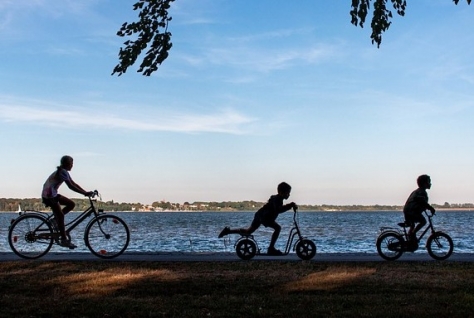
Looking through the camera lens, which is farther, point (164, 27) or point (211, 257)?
point (211, 257)

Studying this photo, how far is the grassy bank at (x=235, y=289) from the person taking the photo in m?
6.84

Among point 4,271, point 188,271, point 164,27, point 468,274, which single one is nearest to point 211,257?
point 188,271

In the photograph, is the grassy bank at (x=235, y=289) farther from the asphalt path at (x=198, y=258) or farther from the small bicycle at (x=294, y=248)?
the small bicycle at (x=294, y=248)

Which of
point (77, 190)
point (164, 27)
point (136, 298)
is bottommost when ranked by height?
point (136, 298)

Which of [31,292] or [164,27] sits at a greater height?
[164,27]

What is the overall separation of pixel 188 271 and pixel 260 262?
1.75 meters

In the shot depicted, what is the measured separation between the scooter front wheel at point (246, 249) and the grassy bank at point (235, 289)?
1070 mm

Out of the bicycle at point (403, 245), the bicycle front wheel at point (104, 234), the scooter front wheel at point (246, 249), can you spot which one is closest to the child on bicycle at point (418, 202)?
the bicycle at point (403, 245)

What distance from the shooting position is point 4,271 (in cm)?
954

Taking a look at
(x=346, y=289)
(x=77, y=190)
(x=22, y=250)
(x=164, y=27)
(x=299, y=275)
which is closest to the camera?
(x=164, y=27)

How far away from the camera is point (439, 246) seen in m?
12.2

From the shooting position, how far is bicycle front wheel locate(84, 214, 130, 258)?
10945 millimetres

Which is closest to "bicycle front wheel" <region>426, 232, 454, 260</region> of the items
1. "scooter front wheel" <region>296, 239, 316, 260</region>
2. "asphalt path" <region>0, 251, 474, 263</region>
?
"asphalt path" <region>0, 251, 474, 263</region>

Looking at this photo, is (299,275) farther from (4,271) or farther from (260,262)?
(4,271)
